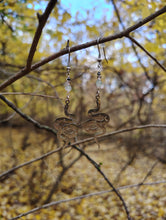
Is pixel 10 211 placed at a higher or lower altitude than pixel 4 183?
lower

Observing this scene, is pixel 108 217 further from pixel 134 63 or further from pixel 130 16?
pixel 130 16

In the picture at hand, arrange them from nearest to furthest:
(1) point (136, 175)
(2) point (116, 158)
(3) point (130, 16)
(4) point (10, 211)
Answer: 1. (4) point (10, 211)
2. (3) point (130, 16)
3. (1) point (136, 175)
4. (2) point (116, 158)

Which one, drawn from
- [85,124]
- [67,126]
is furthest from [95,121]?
[67,126]

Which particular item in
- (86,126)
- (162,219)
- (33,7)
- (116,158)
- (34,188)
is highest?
(33,7)

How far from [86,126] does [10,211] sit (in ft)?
7.48

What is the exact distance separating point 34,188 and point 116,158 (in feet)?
8.07

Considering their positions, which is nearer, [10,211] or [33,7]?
[33,7]

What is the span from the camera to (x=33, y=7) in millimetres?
1989

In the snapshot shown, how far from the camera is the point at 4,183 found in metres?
3.31

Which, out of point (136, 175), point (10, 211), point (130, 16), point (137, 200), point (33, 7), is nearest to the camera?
point (33, 7)

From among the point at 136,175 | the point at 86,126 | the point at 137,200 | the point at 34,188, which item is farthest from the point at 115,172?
the point at 86,126

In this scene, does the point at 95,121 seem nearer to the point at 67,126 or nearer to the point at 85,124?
the point at 85,124

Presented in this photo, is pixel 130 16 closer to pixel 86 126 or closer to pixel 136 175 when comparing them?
pixel 86 126

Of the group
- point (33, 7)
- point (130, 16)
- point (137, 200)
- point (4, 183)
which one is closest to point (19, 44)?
point (33, 7)
